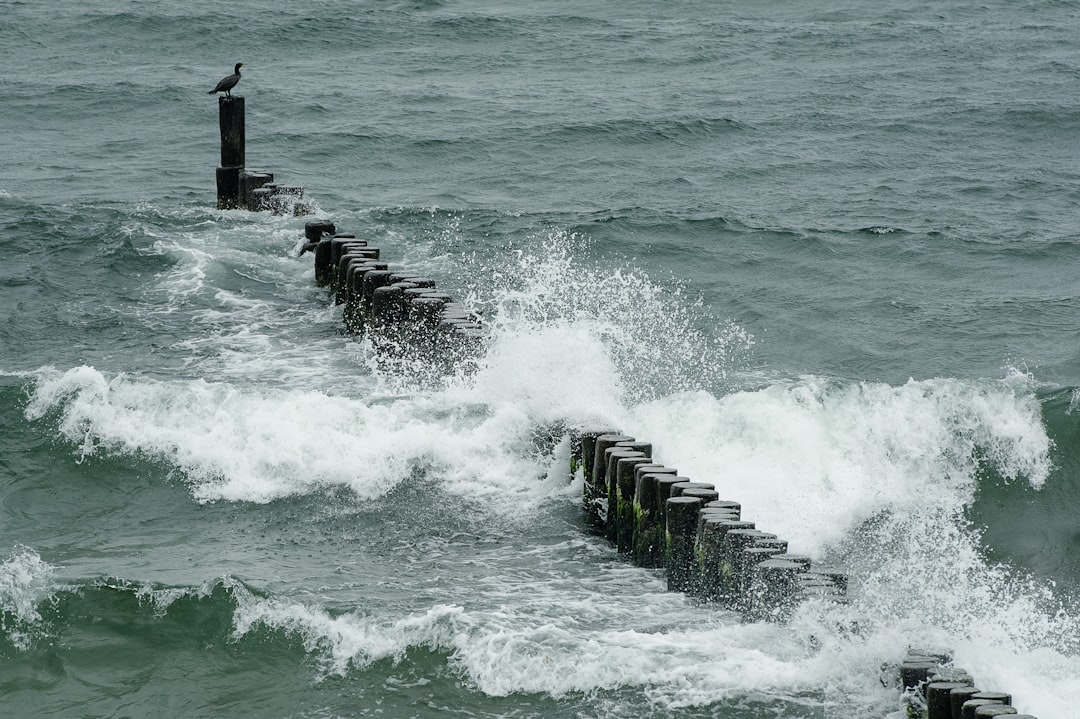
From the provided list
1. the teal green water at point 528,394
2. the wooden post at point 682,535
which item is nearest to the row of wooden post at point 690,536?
the wooden post at point 682,535

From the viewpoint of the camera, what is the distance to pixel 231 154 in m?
20.5

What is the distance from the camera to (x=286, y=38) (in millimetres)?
35000

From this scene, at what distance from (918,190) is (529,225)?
6.74 m

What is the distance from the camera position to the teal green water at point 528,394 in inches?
349

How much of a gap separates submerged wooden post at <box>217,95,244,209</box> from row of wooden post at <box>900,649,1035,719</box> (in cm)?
1419

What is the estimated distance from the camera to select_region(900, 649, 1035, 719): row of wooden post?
7.29 meters

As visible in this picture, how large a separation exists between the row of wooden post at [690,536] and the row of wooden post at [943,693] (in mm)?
805

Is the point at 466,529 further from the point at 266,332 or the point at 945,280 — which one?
the point at 945,280

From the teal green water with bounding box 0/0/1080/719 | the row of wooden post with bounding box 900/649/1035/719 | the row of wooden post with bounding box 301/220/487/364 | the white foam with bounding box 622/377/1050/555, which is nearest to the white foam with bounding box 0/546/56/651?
the teal green water with bounding box 0/0/1080/719

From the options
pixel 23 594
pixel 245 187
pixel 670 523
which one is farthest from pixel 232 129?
pixel 670 523

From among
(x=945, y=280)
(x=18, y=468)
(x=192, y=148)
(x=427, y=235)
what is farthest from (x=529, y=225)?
(x=18, y=468)

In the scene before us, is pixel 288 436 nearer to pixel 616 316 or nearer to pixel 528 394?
pixel 528 394

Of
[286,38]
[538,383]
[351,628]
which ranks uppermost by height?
[286,38]

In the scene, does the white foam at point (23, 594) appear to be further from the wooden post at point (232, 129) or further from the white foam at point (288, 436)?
the wooden post at point (232, 129)
